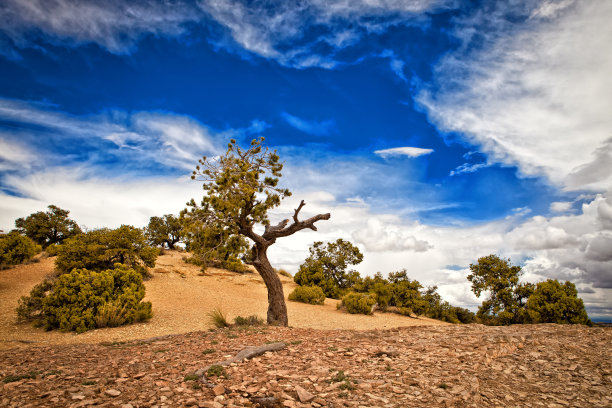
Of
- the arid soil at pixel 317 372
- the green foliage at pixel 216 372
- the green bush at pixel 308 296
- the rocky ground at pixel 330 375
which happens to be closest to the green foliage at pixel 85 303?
the arid soil at pixel 317 372

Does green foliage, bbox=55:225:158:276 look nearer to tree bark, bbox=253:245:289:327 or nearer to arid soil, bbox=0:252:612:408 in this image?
arid soil, bbox=0:252:612:408

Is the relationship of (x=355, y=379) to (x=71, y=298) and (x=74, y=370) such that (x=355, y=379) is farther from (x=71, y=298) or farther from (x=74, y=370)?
(x=71, y=298)

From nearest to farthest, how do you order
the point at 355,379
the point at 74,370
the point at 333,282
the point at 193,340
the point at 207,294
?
the point at 355,379 → the point at 74,370 → the point at 193,340 → the point at 207,294 → the point at 333,282

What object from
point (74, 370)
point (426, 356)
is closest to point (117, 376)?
point (74, 370)

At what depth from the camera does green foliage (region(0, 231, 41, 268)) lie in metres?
20.7

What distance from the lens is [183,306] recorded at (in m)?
17.6

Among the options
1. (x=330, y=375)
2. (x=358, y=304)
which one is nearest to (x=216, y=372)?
(x=330, y=375)

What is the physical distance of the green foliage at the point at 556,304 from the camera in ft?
52.9

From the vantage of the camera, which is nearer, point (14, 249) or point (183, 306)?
point (183, 306)

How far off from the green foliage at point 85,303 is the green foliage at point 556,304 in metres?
20.1

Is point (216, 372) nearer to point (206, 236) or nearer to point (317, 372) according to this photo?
point (317, 372)

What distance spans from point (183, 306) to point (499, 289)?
1977 cm

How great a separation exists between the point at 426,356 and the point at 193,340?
652cm

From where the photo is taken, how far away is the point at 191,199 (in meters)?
12.3
